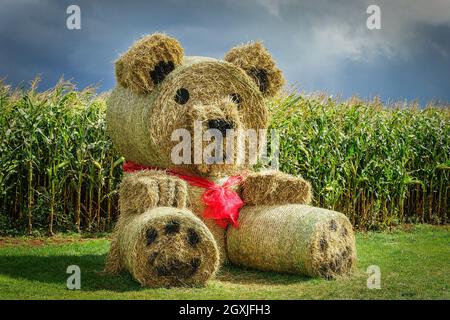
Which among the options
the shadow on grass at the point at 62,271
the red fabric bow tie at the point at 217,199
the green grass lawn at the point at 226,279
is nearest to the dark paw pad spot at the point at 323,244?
the green grass lawn at the point at 226,279

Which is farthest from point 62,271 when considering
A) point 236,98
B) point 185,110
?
point 236,98

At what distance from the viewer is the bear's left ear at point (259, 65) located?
34.1 feet

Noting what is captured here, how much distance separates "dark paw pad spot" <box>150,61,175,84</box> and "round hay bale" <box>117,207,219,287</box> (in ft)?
6.84

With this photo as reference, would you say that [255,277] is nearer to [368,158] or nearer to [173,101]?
[173,101]

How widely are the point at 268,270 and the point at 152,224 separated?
211 cm

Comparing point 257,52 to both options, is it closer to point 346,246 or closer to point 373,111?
point 346,246

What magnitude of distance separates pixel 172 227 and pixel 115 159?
5786 millimetres

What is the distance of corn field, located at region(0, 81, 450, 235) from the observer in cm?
1330

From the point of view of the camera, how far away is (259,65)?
10.5 metres

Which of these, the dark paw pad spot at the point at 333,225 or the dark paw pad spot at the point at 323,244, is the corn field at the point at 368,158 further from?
the dark paw pad spot at the point at 323,244

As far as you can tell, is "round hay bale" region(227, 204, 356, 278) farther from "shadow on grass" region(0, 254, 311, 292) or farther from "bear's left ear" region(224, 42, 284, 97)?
"bear's left ear" region(224, 42, 284, 97)

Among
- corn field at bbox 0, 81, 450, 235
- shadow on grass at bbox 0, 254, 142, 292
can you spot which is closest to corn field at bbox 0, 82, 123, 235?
corn field at bbox 0, 81, 450, 235

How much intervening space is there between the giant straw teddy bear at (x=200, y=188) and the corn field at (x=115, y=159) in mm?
3129

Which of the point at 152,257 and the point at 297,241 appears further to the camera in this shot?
the point at 297,241
